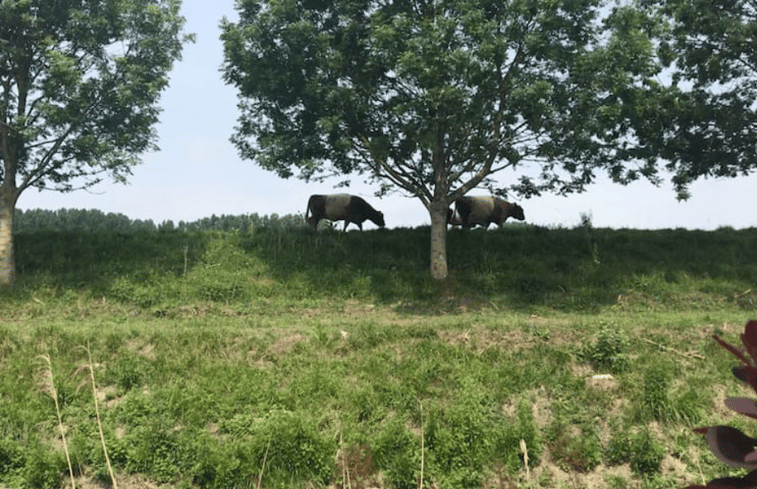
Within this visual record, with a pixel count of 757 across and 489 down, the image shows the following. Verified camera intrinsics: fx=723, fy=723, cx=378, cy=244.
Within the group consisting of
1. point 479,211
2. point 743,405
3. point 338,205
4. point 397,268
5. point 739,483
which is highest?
point 338,205

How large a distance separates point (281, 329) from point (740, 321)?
10.8 meters

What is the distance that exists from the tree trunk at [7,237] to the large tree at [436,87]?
8.06 metres

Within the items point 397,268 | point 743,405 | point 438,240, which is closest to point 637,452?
point 743,405

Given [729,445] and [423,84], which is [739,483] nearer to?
[729,445]

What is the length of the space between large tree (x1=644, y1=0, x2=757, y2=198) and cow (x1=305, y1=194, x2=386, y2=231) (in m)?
11.8

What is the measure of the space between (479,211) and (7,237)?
17.7 metres

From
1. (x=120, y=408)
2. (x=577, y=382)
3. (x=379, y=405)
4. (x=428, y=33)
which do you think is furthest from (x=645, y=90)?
(x=120, y=408)

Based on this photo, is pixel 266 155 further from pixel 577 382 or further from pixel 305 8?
pixel 577 382

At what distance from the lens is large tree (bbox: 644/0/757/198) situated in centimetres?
2598

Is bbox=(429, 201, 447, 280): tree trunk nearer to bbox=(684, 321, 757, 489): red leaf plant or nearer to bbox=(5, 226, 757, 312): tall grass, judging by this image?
bbox=(5, 226, 757, 312): tall grass

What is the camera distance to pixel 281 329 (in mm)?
16125

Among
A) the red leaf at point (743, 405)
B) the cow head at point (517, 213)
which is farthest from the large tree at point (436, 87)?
the red leaf at point (743, 405)

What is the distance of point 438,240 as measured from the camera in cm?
2403

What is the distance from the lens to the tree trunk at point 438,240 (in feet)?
77.9
